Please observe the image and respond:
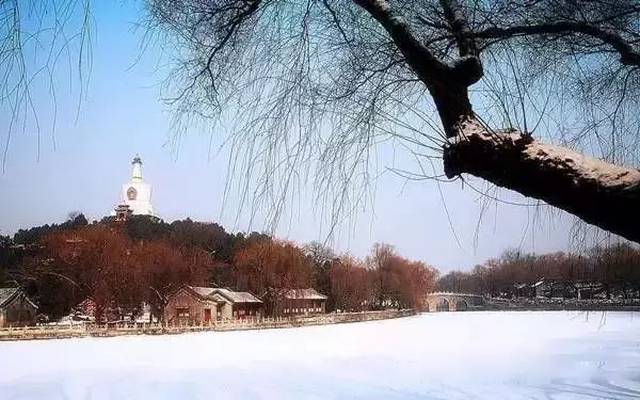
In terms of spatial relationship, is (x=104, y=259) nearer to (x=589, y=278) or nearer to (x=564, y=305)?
(x=589, y=278)

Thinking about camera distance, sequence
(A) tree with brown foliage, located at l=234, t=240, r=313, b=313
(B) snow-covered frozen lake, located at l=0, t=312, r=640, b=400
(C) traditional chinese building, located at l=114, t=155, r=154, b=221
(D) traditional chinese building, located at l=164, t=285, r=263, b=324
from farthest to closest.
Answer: (C) traditional chinese building, located at l=114, t=155, r=154, b=221, (A) tree with brown foliage, located at l=234, t=240, r=313, b=313, (D) traditional chinese building, located at l=164, t=285, r=263, b=324, (B) snow-covered frozen lake, located at l=0, t=312, r=640, b=400

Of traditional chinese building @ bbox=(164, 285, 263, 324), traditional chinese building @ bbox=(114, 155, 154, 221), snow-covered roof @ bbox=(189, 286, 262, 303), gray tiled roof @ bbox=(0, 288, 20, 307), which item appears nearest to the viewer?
gray tiled roof @ bbox=(0, 288, 20, 307)

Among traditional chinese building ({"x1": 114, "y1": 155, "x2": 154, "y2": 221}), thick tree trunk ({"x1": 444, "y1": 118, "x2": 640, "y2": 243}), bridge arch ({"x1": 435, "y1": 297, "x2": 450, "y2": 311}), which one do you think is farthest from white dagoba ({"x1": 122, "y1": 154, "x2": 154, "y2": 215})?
thick tree trunk ({"x1": 444, "y1": 118, "x2": 640, "y2": 243})

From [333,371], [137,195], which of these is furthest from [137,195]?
[333,371]

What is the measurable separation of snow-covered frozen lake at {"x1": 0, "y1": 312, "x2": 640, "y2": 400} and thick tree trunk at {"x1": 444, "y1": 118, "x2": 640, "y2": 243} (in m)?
8.60

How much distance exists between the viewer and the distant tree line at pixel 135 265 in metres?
42.8

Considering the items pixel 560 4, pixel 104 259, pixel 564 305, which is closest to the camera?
pixel 560 4

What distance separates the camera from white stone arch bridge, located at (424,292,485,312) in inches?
3939

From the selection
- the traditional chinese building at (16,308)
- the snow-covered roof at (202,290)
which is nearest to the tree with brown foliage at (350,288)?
the snow-covered roof at (202,290)

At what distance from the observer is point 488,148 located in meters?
1.60

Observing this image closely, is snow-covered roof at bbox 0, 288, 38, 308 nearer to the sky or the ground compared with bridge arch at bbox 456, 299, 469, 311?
nearer to the sky

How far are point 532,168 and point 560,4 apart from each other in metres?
0.84

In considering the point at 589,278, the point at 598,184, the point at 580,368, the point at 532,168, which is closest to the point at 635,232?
the point at 598,184

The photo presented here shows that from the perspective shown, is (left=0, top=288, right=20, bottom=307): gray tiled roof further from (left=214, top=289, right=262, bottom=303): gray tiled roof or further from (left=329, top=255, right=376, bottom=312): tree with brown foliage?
(left=329, top=255, right=376, bottom=312): tree with brown foliage
